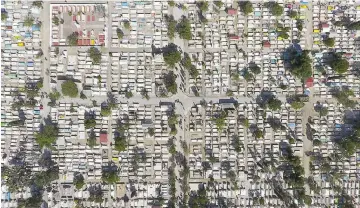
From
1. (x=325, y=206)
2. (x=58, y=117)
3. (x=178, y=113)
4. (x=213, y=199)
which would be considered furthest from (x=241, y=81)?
(x=58, y=117)

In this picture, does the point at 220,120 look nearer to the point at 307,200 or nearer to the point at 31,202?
the point at 307,200

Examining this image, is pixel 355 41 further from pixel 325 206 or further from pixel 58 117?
pixel 58 117

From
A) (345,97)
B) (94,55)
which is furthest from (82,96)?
(345,97)

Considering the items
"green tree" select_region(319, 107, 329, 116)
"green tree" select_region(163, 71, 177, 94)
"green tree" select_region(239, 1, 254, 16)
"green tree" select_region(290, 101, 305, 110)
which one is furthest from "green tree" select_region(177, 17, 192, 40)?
"green tree" select_region(319, 107, 329, 116)

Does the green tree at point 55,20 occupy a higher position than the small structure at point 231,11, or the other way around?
the small structure at point 231,11

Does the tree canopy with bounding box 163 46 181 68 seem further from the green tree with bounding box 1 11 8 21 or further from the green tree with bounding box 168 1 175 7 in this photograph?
the green tree with bounding box 1 11 8 21

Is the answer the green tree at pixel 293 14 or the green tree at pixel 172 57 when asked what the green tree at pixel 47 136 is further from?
the green tree at pixel 293 14

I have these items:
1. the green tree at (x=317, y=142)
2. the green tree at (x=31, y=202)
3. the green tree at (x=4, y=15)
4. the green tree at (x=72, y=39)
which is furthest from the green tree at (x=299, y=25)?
the green tree at (x=31, y=202)
